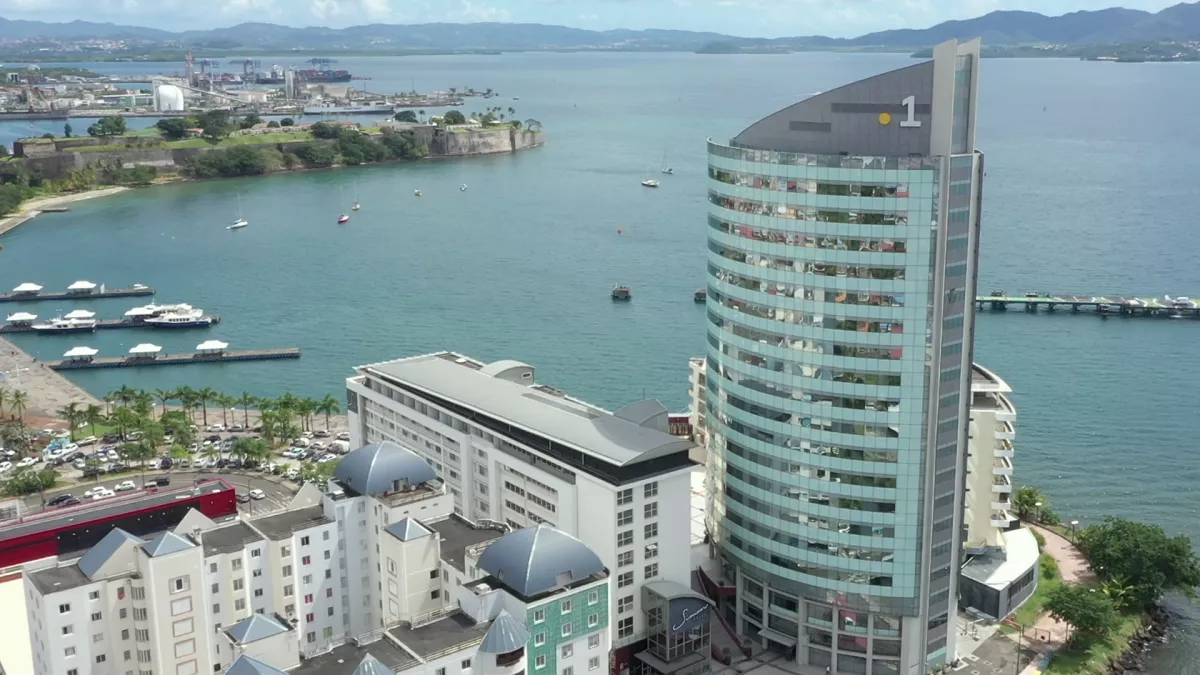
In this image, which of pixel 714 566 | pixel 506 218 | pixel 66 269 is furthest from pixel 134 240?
pixel 714 566

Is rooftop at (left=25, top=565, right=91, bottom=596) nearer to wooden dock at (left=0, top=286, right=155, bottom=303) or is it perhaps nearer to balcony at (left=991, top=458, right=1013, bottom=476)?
balcony at (left=991, top=458, right=1013, bottom=476)

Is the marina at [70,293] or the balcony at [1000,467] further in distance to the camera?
the marina at [70,293]

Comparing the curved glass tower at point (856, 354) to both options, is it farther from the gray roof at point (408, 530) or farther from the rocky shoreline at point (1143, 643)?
the gray roof at point (408, 530)

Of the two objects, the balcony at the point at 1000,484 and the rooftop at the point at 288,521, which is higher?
the rooftop at the point at 288,521

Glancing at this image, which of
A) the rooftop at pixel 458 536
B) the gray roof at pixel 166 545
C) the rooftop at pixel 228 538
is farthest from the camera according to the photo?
the rooftop at pixel 228 538

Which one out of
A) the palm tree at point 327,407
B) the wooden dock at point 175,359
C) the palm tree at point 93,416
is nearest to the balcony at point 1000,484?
the palm tree at point 327,407

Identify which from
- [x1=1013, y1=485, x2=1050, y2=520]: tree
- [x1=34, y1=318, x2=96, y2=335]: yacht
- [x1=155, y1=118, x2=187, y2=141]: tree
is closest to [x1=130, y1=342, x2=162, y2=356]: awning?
[x1=34, y1=318, x2=96, y2=335]: yacht

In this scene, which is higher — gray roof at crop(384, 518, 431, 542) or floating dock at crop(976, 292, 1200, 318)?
gray roof at crop(384, 518, 431, 542)
